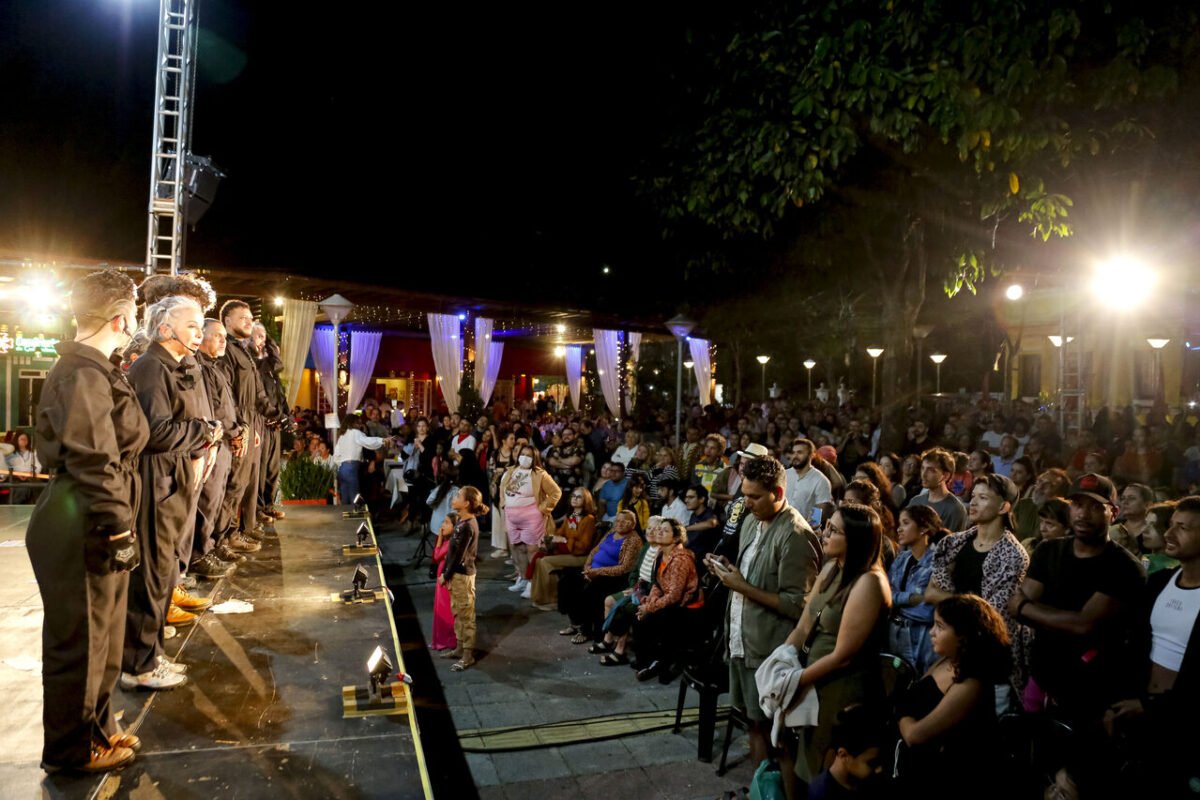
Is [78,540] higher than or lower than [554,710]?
higher

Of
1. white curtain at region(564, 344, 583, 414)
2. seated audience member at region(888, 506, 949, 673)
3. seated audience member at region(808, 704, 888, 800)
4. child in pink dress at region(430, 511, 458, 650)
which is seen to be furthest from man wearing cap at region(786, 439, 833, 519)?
white curtain at region(564, 344, 583, 414)

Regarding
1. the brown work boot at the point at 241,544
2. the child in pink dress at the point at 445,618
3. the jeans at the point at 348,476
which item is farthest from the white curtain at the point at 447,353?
the brown work boot at the point at 241,544

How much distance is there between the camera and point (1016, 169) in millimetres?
7594

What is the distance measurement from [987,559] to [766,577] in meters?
1.36

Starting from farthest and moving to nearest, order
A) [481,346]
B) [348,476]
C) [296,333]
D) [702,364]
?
[702,364] → [481,346] → [296,333] → [348,476]

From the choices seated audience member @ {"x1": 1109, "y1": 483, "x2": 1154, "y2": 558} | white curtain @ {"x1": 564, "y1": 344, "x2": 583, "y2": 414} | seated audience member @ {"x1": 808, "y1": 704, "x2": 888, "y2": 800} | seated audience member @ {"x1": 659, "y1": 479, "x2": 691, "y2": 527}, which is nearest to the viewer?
seated audience member @ {"x1": 808, "y1": 704, "x2": 888, "y2": 800}

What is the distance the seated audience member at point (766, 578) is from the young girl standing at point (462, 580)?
10.8ft

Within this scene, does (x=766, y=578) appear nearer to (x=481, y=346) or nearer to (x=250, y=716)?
(x=250, y=716)

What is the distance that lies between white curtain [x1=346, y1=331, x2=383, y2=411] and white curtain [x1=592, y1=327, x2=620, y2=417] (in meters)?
6.51

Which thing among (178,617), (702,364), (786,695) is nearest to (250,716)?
(178,617)

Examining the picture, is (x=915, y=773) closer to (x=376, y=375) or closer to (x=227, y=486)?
(x=227, y=486)

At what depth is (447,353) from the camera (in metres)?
20.5

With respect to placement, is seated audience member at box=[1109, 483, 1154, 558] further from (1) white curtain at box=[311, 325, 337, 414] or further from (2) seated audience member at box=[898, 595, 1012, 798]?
(1) white curtain at box=[311, 325, 337, 414]

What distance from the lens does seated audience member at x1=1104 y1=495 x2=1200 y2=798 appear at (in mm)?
2961
